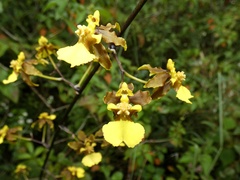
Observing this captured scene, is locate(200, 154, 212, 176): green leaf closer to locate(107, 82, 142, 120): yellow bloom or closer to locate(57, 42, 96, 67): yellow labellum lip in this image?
locate(107, 82, 142, 120): yellow bloom

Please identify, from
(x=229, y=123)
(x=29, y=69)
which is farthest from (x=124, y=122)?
(x=229, y=123)

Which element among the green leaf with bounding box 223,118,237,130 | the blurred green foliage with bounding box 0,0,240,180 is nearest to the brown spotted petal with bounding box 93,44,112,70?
the blurred green foliage with bounding box 0,0,240,180

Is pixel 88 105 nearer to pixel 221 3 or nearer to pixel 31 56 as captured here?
A: pixel 31 56

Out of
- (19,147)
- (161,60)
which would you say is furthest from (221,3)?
(19,147)

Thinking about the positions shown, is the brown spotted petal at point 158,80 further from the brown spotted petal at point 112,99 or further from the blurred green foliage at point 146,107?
the blurred green foliage at point 146,107

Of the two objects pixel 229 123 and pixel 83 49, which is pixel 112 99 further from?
pixel 229 123

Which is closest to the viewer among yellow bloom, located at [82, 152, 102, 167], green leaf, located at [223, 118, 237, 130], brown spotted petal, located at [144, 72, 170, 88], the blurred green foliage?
brown spotted petal, located at [144, 72, 170, 88]
